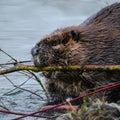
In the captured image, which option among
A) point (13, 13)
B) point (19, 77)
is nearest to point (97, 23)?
point (19, 77)

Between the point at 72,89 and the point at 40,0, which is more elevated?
the point at 40,0

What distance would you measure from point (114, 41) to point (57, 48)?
0.43 metres

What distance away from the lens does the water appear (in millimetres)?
5207

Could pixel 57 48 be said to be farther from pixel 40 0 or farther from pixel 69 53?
pixel 40 0

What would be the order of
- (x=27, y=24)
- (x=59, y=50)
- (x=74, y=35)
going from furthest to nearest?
(x=27, y=24) < (x=74, y=35) < (x=59, y=50)

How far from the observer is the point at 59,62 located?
13.5 ft

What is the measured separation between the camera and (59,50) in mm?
4129

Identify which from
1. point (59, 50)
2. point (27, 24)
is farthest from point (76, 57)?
point (27, 24)

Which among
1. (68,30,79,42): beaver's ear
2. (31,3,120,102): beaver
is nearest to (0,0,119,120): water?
(31,3,120,102): beaver

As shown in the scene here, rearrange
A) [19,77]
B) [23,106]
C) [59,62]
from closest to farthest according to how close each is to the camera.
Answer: [59,62] → [23,106] → [19,77]

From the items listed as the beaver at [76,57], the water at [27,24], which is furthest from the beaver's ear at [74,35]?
the water at [27,24]

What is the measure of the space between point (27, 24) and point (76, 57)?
6019 millimetres

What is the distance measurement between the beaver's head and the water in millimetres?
689

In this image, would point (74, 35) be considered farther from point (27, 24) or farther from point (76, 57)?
point (27, 24)
